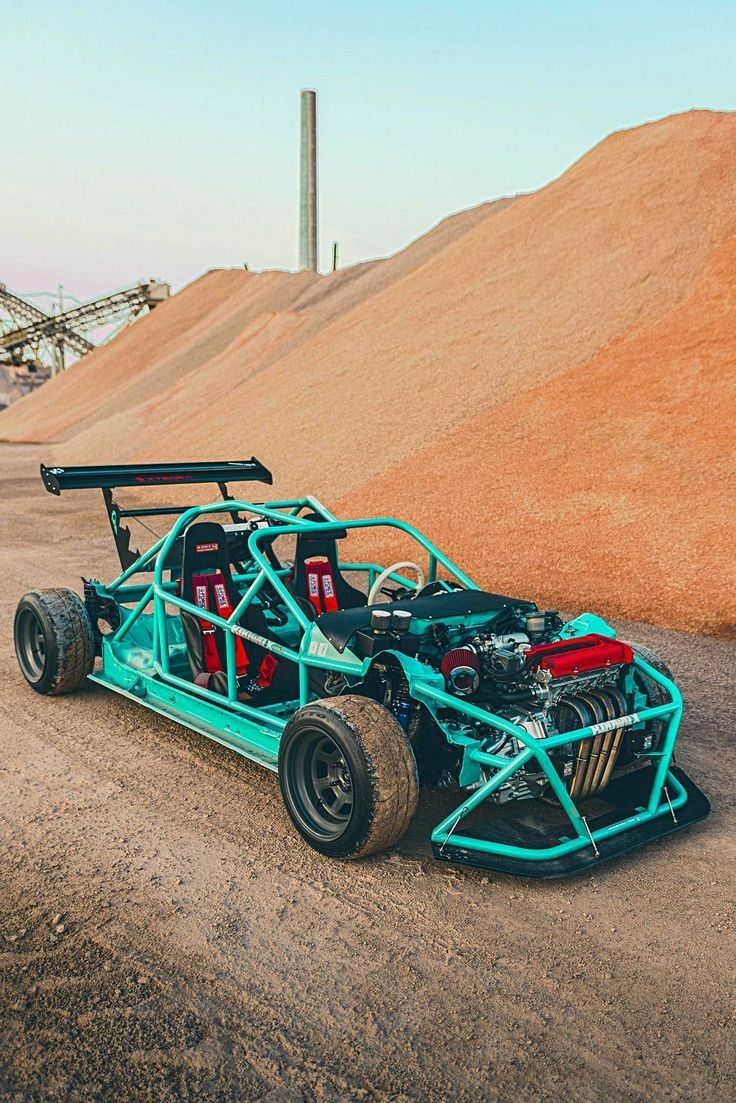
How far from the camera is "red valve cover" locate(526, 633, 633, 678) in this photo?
5523 mm

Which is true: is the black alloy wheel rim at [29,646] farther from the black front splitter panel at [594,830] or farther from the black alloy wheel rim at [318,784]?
the black front splitter panel at [594,830]

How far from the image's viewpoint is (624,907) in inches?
191

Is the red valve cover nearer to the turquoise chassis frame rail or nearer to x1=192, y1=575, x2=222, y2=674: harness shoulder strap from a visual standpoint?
the turquoise chassis frame rail

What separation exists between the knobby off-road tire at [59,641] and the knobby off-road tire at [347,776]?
2864 millimetres

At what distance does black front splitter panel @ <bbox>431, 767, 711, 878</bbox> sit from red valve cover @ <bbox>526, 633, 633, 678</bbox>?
724 mm

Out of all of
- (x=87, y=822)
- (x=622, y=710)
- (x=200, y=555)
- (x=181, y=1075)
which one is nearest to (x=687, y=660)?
(x=622, y=710)

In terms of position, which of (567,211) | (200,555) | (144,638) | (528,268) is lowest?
(144,638)

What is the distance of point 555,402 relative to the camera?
18.5 meters

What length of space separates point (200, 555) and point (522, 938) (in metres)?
3.72

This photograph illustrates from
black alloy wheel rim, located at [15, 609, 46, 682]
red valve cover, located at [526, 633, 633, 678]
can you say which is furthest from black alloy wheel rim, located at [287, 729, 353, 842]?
black alloy wheel rim, located at [15, 609, 46, 682]

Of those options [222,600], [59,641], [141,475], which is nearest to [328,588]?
[222,600]

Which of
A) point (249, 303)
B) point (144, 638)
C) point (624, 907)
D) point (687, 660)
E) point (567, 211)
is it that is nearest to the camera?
point (624, 907)

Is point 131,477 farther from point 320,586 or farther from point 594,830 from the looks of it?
point 594,830

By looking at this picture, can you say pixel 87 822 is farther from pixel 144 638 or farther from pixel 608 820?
pixel 608 820
